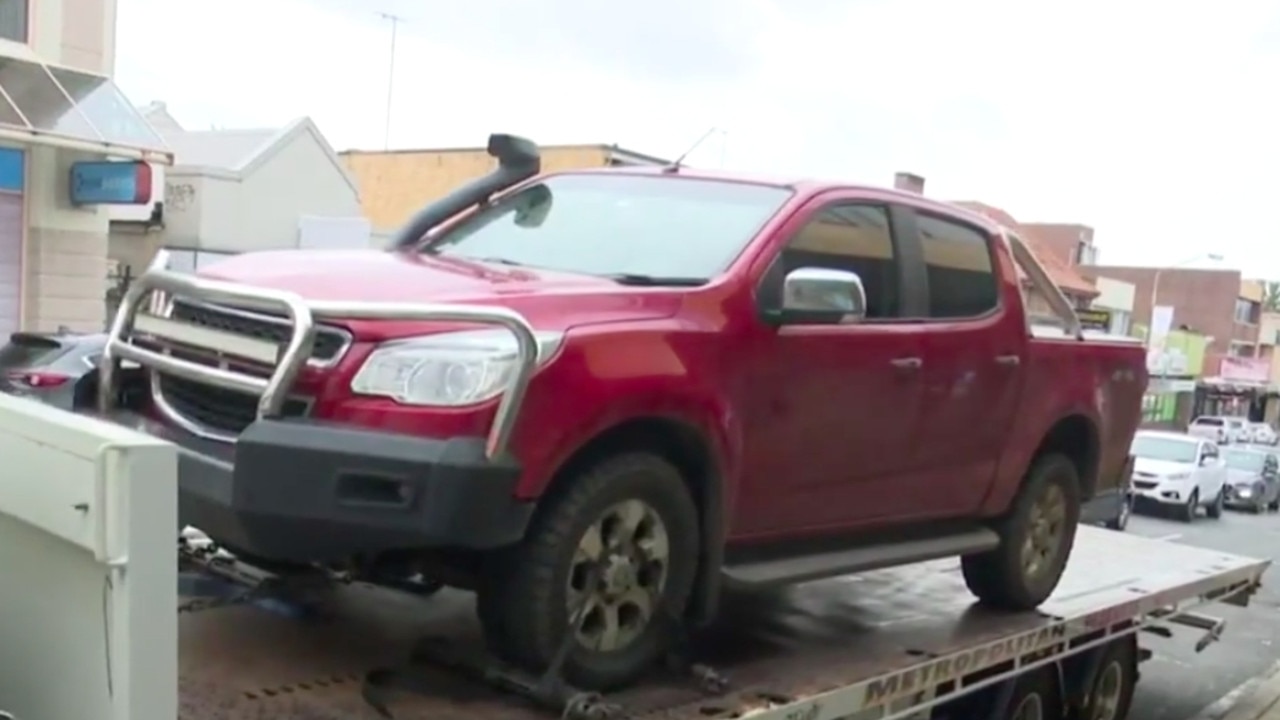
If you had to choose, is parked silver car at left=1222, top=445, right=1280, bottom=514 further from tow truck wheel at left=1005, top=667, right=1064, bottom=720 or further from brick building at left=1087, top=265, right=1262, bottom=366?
brick building at left=1087, top=265, right=1262, bottom=366

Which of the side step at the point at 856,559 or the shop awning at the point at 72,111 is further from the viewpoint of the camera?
the shop awning at the point at 72,111

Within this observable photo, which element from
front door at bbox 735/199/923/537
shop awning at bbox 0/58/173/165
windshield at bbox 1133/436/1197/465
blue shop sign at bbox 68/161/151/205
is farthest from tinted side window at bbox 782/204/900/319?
windshield at bbox 1133/436/1197/465

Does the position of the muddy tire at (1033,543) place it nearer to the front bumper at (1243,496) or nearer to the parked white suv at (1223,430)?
the front bumper at (1243,496)

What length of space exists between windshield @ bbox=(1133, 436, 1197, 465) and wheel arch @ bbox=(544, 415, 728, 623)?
24.9m

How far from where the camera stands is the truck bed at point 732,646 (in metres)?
3.81

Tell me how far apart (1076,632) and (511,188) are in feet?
11.1

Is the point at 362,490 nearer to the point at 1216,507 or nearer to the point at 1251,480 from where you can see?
the point at 1216,507

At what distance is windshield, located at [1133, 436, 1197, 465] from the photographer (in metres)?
27.5

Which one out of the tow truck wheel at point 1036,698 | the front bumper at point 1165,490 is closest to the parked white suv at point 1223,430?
the front bumper at point 1165,490

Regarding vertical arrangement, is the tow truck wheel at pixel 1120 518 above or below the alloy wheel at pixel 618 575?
below


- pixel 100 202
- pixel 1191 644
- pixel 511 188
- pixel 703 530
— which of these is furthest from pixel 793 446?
pixel 100 202

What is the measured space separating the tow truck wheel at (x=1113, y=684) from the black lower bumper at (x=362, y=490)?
498cm

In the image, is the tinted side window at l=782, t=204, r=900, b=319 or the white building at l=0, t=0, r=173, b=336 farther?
the white building at l=0, t=0, r=173, b=336

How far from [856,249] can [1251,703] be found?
6.14 metres
